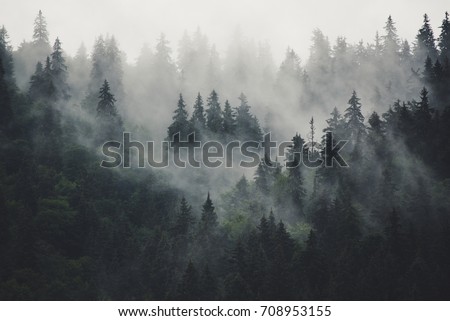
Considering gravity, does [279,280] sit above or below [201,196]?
below

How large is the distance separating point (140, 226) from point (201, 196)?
37.9 feet

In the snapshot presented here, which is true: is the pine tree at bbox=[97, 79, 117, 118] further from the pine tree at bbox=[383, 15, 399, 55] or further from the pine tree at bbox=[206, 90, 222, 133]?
the pine tree at bbox=[383, 15, 399, 55]

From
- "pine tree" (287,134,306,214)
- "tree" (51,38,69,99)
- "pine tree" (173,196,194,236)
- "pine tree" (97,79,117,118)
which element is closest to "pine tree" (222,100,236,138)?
"pine tree" (287,134,306,214)

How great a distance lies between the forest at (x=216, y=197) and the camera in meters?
74.1

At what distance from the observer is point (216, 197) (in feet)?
332

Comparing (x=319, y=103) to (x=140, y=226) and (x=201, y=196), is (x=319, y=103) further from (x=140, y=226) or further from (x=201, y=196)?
(x=140, y=226)

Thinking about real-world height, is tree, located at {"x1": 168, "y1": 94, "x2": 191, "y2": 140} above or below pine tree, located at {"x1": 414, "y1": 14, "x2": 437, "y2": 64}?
below

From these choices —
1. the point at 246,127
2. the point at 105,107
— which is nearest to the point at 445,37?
the point at 246,127

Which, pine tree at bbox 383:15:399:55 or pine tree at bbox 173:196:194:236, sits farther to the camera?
pine tree at bbox 383:15:399:55

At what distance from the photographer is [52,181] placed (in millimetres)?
88375

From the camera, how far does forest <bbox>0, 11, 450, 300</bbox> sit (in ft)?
243

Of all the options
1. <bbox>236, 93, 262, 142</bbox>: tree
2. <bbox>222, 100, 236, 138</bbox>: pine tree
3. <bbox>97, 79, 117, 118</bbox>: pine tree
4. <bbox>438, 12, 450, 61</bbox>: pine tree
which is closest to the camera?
<bbox>97, 79, 117, 118</bbox>: pine tree

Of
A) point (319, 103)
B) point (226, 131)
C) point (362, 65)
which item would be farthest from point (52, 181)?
point (362, 65)

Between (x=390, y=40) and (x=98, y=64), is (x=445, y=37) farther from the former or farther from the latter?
(x=98, y=64)
